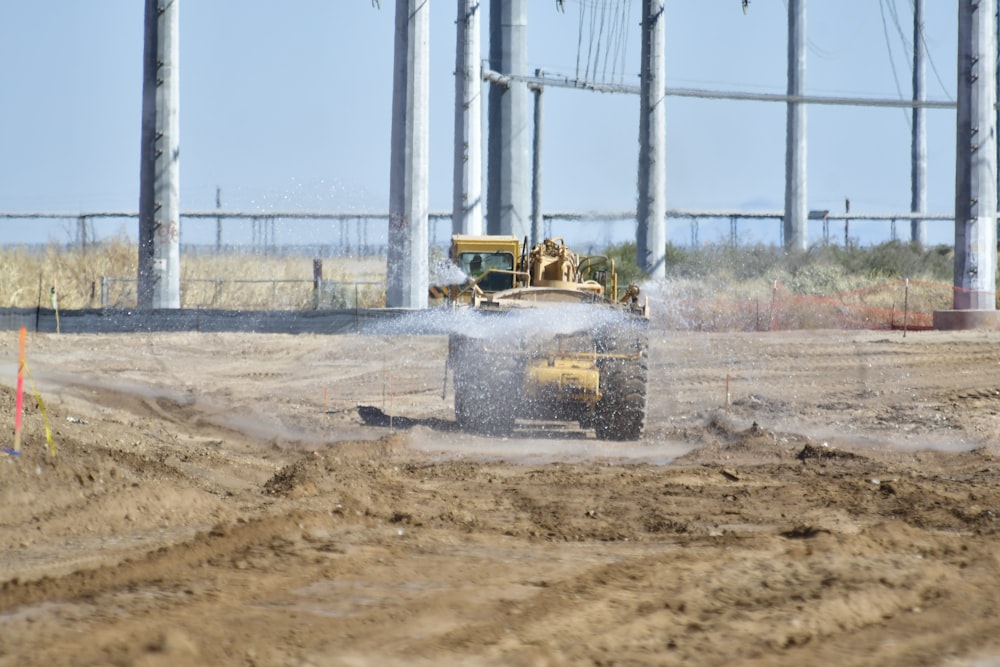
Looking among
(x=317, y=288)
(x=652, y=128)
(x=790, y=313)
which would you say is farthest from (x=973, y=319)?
(x=317, y=288)

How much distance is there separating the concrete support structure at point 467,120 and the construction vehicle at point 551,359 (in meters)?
14.5

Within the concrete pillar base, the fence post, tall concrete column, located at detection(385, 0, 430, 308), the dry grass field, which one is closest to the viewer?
the concrete pillar base

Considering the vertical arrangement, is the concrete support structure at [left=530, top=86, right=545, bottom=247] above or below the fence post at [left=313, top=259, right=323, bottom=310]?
above

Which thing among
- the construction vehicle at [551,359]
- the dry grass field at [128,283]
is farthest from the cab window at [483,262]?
the dry grass field at [128,283]

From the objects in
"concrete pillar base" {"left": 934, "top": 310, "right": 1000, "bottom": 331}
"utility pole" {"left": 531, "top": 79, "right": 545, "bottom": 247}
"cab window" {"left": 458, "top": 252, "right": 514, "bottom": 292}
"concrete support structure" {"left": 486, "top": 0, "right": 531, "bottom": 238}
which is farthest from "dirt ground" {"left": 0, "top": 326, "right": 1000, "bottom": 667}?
"utility pole" {"left": 531, "top": 79, "right": 545, "bottom": 247}

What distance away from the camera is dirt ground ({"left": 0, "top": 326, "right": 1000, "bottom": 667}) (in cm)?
673

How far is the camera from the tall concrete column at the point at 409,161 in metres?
29.9

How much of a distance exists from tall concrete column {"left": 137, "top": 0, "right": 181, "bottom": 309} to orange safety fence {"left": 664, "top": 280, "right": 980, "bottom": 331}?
457 inches

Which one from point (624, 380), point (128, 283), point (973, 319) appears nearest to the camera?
point (624, 380)

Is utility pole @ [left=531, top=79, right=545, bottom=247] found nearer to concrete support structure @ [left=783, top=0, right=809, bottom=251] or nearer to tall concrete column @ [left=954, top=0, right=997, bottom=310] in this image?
concrete support structure @ [left=783, top=0, right=809, bottom=251]

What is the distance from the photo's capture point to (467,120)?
31.7 m

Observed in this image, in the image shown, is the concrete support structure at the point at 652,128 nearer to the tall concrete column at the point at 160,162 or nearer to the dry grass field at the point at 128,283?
the dry grass field at the point at 128,283

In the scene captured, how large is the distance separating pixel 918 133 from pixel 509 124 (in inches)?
→ 1075

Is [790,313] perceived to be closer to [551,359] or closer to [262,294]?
[262,294]
